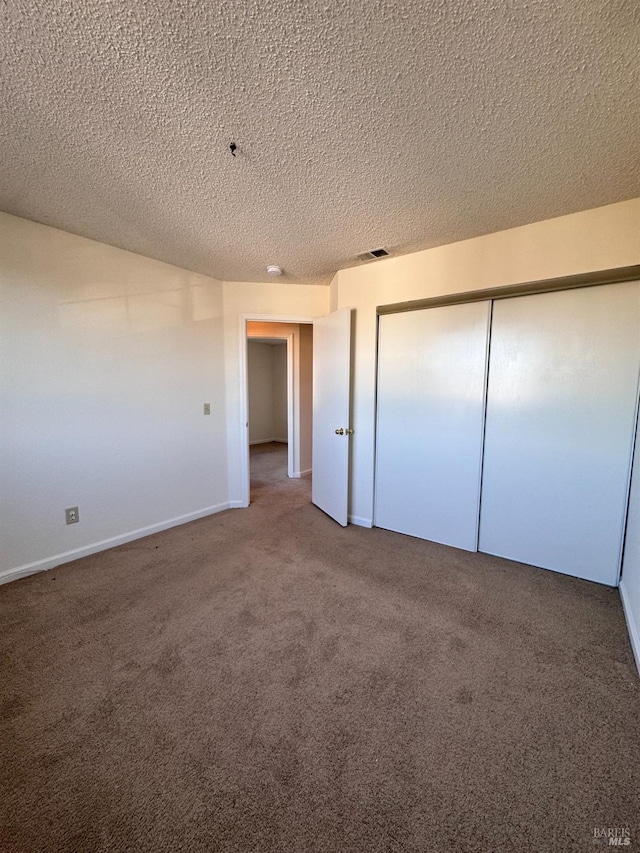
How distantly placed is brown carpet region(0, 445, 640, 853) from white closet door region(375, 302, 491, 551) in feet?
2.01

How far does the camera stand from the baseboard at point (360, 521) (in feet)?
10.6

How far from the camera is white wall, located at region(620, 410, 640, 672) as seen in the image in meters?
1.76

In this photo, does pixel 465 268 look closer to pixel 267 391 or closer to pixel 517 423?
pixel 517 423

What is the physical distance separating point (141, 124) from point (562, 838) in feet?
9.54

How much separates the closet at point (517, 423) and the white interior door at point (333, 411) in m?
0.32

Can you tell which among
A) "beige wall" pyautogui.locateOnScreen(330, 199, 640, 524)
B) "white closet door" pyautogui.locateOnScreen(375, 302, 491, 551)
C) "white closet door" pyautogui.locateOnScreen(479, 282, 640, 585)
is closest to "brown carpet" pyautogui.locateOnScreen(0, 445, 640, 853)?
"white closet door" pyautogui.locateOnScreen(479, 282, 640, 585)

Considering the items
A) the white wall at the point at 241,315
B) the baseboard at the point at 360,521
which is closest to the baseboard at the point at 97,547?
the white wall at the point at 241,315

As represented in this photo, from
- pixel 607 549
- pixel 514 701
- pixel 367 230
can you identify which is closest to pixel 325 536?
pixel 514 701

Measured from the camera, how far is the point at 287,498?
416 centimetres

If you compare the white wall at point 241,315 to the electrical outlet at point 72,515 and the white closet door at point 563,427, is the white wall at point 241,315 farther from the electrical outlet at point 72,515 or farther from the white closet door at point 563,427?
the white closet door at point 563,427

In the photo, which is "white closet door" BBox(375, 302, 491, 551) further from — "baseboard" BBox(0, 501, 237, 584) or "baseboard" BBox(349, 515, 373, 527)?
"baseboard" BBox(0, 501, 237, 584)

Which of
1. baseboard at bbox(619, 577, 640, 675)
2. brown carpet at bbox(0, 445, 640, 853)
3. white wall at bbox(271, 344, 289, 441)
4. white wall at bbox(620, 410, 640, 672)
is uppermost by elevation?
white wall at bbox(271, 344, 289, 441)

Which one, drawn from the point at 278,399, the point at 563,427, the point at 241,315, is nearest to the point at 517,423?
the point at 563,427

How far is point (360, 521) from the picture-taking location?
3299 mm
